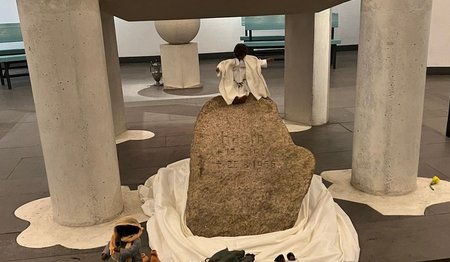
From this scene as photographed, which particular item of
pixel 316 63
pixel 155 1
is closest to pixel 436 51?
pixel 316 63

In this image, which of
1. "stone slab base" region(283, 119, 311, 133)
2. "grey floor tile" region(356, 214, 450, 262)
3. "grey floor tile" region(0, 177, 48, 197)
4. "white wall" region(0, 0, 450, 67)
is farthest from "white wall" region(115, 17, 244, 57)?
"grey floor tile" region(356, 214, 450, 262)

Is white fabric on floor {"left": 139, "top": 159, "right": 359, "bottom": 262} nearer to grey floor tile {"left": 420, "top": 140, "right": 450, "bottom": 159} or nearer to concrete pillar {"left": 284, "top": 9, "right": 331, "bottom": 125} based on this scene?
grey floor tile {"left": 420, "top": 140, "right": 450, "bottom": 159}

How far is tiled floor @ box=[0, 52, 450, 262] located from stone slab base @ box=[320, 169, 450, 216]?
8 centimetres

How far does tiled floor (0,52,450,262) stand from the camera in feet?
11.0

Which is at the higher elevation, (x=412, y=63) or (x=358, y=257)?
(x=412, y=63)

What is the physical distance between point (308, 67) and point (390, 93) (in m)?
2.30

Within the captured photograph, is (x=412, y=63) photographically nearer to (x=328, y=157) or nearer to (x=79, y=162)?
(x=328, y=157)

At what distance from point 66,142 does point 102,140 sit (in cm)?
27

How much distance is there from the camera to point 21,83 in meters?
10.7

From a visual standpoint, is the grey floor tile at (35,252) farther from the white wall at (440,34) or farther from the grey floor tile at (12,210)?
the white wall at (440,34)

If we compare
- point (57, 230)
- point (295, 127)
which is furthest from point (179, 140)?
point (57, 230)

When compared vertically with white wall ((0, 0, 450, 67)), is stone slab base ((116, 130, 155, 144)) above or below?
below

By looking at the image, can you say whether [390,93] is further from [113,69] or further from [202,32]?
[202,32]

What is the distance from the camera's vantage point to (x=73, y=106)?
3477 millimetres
